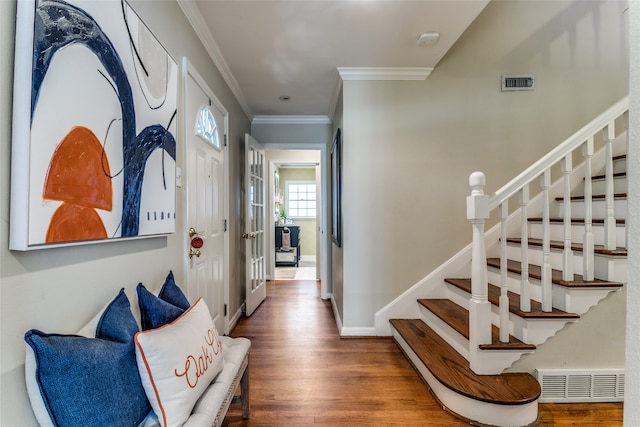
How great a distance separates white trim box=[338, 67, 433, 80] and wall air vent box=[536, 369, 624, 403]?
96.6 inches

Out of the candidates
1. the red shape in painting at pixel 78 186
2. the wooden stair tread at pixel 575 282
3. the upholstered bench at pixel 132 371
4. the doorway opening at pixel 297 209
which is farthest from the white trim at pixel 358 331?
the doorway opening at pixel 297 209

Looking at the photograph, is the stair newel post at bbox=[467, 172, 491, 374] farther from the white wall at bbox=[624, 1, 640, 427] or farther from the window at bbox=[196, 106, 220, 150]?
the window at bbox=[196, 106, 220, 150]

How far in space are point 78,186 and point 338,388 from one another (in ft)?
5.88

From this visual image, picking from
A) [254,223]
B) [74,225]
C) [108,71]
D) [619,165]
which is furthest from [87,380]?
[619,165]

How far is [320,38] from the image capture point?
2236 mm

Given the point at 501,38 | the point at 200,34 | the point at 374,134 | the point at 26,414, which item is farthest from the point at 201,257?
the point at 501,38

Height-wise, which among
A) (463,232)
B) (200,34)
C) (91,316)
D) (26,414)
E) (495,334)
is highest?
(200,34)

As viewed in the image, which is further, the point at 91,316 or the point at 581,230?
the point at 581,230

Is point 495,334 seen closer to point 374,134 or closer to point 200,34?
point 374,134

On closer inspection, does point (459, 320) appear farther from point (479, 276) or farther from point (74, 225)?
point (74, 225)

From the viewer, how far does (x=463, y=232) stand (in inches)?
110

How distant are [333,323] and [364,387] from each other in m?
1.18

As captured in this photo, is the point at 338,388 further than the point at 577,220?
No

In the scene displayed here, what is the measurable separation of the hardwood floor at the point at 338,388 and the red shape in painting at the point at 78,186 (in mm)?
1297
